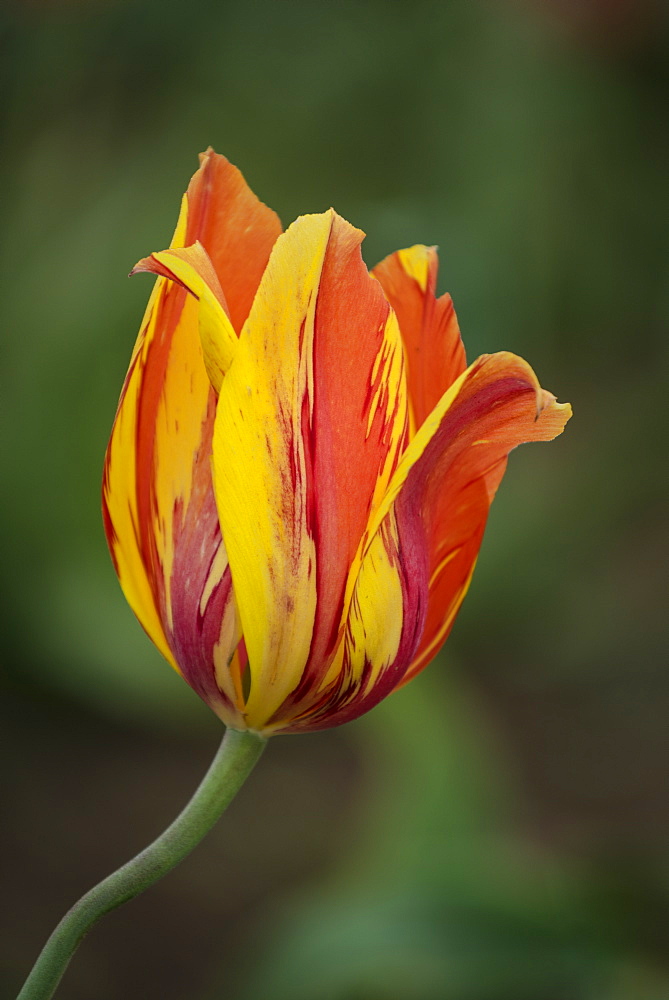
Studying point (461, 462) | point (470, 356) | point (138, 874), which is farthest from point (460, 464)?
point (470, 356)

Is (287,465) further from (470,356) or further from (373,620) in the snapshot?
(470,356)

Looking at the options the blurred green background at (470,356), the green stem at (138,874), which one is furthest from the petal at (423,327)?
the blurred green background at (470,356)

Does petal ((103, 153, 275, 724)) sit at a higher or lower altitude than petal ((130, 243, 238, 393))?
lower

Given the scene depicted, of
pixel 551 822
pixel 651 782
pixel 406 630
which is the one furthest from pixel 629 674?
pixel 406 630

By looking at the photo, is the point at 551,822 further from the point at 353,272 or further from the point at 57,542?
the point at 353,272

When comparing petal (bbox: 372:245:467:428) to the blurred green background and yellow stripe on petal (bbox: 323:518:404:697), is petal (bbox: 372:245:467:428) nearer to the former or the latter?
yellow stripe on petal (bbox: 323:518:404:697)

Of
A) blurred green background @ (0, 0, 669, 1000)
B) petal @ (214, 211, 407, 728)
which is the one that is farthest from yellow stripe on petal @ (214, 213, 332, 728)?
blurred green background @ (0, 0, 669, 1000)

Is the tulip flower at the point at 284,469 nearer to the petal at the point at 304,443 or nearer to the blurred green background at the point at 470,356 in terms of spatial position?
the petal at the point at 304,443
